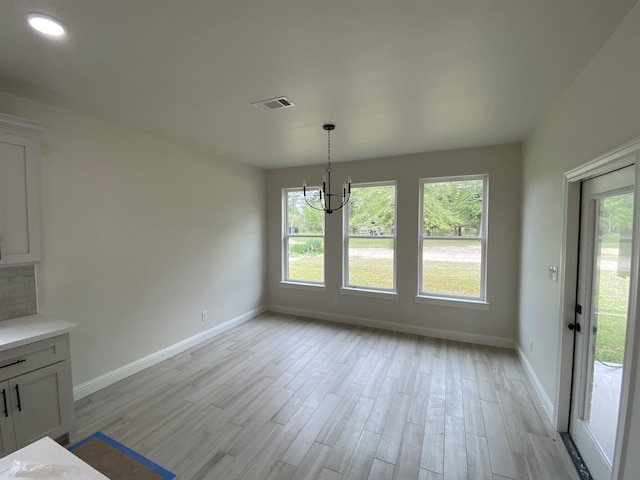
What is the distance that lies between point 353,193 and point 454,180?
155 centimetres

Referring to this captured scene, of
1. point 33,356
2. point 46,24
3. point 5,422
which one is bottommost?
point 5,422

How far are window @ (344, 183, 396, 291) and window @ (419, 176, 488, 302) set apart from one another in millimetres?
495

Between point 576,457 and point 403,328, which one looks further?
point 403,328

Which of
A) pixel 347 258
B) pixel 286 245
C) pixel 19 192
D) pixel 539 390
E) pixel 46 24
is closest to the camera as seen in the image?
pixel 46 24

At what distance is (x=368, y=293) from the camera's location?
471 centimetres

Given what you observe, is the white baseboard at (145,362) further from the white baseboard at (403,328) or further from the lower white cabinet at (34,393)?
the white baseboard at (403,328)

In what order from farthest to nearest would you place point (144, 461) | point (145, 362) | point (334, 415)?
point (145, 362), point (334, 415), point (144, 461)

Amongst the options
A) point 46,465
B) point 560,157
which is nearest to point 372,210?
point 560,157

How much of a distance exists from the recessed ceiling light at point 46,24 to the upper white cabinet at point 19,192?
2.73 ft

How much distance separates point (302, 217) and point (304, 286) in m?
1.27

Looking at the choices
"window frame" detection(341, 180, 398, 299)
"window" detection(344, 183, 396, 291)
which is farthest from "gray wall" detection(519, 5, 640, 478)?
"window" detection(344, 183, 396, 291)

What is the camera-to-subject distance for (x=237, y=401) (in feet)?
8.96

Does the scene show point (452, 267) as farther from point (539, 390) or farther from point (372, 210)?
point (539, 390)

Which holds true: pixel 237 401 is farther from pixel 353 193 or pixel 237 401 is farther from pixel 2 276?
pixel 353 193
